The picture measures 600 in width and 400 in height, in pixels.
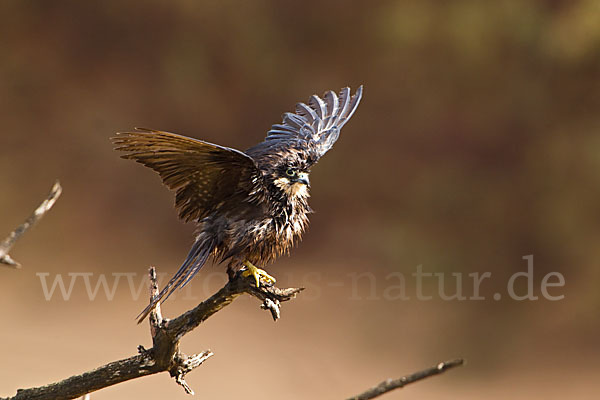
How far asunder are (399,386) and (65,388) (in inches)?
38.3

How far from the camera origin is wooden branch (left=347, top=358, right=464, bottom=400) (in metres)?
1.16

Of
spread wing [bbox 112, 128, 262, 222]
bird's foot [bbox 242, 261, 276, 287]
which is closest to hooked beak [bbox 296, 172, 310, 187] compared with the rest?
spread wing [bbox 112, 128, 262, 222]

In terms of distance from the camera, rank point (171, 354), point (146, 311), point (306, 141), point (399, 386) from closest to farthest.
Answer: point (399, 386) → point (146, 311) → point (171, 354) → point (306, 141)

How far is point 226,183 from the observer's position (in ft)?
6.00

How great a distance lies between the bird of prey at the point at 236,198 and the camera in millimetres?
1735

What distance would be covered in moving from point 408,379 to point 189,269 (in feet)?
2.43

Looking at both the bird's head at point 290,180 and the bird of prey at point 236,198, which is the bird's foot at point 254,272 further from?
the bird's head at point 290,180

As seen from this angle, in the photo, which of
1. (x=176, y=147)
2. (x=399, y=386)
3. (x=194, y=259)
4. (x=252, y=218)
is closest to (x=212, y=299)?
(x=194, y=259)

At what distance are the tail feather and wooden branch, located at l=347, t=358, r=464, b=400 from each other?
0.59 metres

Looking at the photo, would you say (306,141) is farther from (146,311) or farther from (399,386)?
(399,386)

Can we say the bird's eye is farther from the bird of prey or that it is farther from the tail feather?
the tail feather

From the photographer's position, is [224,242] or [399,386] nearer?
[399,386]

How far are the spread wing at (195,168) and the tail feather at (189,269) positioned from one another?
0.09 meters

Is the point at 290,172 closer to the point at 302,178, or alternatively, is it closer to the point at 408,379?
the point at 302,178
